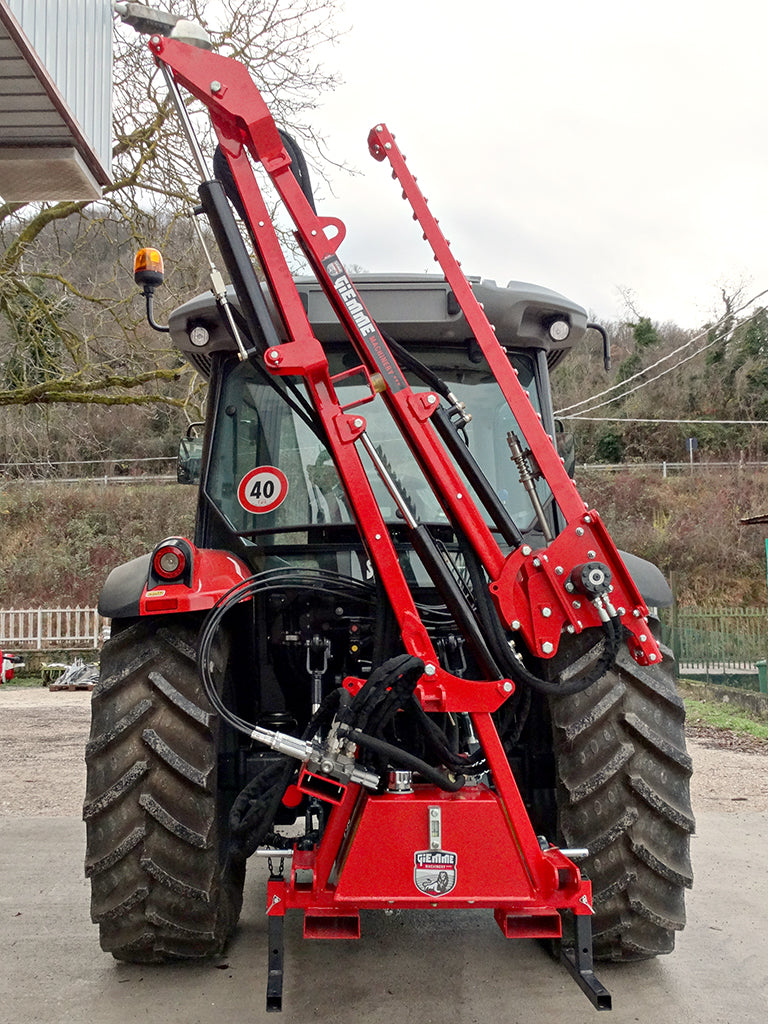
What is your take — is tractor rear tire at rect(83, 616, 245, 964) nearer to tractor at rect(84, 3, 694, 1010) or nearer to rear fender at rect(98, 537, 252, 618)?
tractor at rect(84, 3, 694, 1010)

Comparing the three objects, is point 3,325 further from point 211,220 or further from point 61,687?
point 211,220

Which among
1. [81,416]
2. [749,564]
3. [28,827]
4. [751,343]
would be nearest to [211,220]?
[28,827]

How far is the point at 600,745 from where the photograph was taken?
9.95ft

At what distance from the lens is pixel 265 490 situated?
3754 millimetres

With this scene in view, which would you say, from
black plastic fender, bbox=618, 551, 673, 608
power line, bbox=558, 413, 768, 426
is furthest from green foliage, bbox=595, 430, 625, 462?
black plastic fender, bbox=618, 551, 673, 608

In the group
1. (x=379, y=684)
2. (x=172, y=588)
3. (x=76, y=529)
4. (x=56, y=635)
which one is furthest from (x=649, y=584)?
(x=76, y=529)

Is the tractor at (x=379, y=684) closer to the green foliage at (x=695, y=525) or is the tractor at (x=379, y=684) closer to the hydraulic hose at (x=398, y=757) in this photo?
the hydraulic hose at (x=398, y=757)

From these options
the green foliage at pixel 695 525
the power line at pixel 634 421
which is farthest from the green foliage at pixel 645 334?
the green foliage at pixel 695 525

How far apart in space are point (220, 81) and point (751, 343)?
38.9 meters

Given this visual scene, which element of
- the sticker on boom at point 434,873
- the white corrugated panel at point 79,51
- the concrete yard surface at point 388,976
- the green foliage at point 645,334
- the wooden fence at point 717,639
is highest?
the green foliage at point 645,334

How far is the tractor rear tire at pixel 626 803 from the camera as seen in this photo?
302 cm

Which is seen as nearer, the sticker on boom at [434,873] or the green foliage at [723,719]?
the sticker on boom at [434,873]

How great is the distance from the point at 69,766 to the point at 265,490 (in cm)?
566

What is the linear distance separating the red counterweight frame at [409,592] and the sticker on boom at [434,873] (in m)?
0.01
